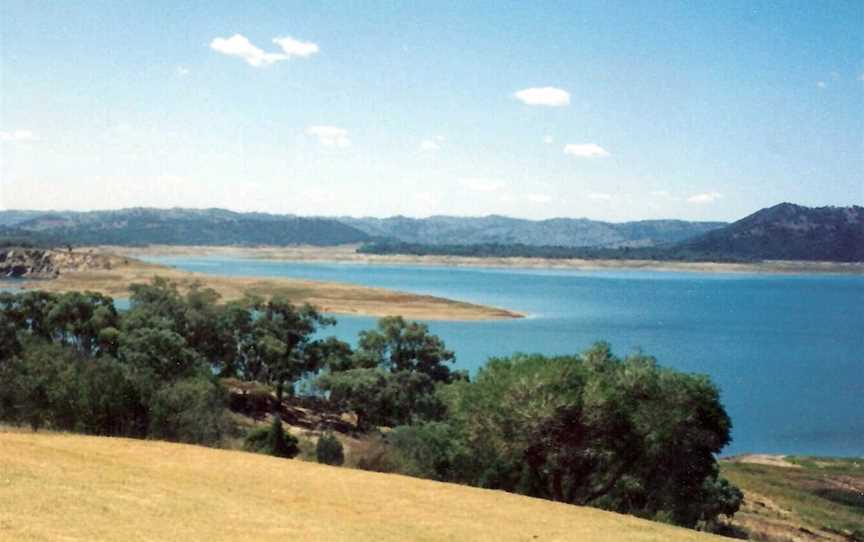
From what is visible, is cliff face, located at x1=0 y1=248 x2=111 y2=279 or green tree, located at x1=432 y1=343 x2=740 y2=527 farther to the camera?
Answer: cliff face, located at x1=0 y1=248 x2=111 y2=279

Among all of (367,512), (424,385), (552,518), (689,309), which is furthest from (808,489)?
(689,309)

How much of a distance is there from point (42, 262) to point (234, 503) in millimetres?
174781

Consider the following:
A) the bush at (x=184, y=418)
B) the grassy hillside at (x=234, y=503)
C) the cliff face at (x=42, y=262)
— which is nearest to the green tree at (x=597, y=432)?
the grassy hillside at (x=234, y=503)

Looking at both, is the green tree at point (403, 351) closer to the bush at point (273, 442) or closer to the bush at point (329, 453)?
the bush at point (273, 442)

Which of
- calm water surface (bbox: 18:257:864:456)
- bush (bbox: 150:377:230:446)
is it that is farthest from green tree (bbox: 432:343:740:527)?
calm water surface (bbox: 18:257:864:456)

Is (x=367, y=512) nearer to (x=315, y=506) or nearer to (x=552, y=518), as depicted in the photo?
(x=315, y=506)

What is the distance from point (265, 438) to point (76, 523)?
60.2 feet

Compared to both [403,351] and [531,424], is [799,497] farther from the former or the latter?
[403,351]

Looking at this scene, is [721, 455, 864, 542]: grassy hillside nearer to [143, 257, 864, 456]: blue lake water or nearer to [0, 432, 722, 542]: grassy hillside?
[143, 257, 864, 456]: blue lake water

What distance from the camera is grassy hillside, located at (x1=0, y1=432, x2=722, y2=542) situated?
16.0 m

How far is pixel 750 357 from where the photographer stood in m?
86.3

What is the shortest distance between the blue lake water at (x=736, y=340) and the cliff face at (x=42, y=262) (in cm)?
5850

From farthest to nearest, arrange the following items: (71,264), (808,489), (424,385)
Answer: (71,264), (424,385), (808,489)

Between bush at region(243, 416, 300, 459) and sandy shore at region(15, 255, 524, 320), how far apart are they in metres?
78.6
